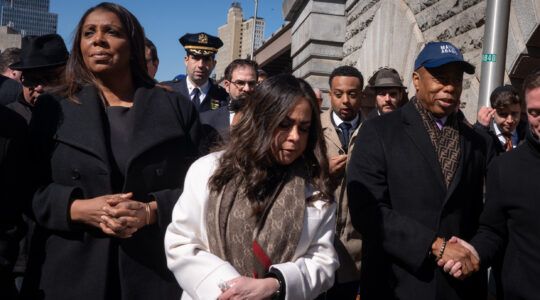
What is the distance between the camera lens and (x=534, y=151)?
2.47 meters

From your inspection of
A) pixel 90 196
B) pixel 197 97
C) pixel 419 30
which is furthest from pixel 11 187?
pixel 419 30

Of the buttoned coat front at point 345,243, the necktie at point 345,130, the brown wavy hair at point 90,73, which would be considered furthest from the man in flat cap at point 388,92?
the brown wavy hair at point 90,73

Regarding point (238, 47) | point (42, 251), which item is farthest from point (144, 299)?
point (238, 47)

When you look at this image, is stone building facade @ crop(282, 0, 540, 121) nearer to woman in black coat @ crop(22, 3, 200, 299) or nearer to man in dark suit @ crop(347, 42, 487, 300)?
man in dark suit @ crop(347, 42, 487, 300)

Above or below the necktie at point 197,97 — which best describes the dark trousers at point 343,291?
below

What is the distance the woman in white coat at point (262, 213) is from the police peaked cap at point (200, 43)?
11.4ft

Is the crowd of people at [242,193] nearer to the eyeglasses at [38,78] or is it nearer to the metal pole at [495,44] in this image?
the eyeglasses at [38,78]

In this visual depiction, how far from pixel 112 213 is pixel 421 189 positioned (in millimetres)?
1595

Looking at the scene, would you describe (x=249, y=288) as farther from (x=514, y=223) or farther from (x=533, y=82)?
(x=533, y=82)

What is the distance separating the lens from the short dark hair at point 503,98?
4484 millimetres

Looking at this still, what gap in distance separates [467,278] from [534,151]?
2.47 ft

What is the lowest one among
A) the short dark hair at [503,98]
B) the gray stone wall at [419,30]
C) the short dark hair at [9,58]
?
the short dark hair at [503,98]

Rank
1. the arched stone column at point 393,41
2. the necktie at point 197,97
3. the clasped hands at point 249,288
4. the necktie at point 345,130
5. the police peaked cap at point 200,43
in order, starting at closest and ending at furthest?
the clasped hands at point 249,288 → the necktie at point 345,130 → the necktie at point 197,97 → the police peaked cap at point 200,43 → the arched stone column at point 393,41

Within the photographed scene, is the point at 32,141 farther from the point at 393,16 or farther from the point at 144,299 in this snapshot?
the point at 393,16
